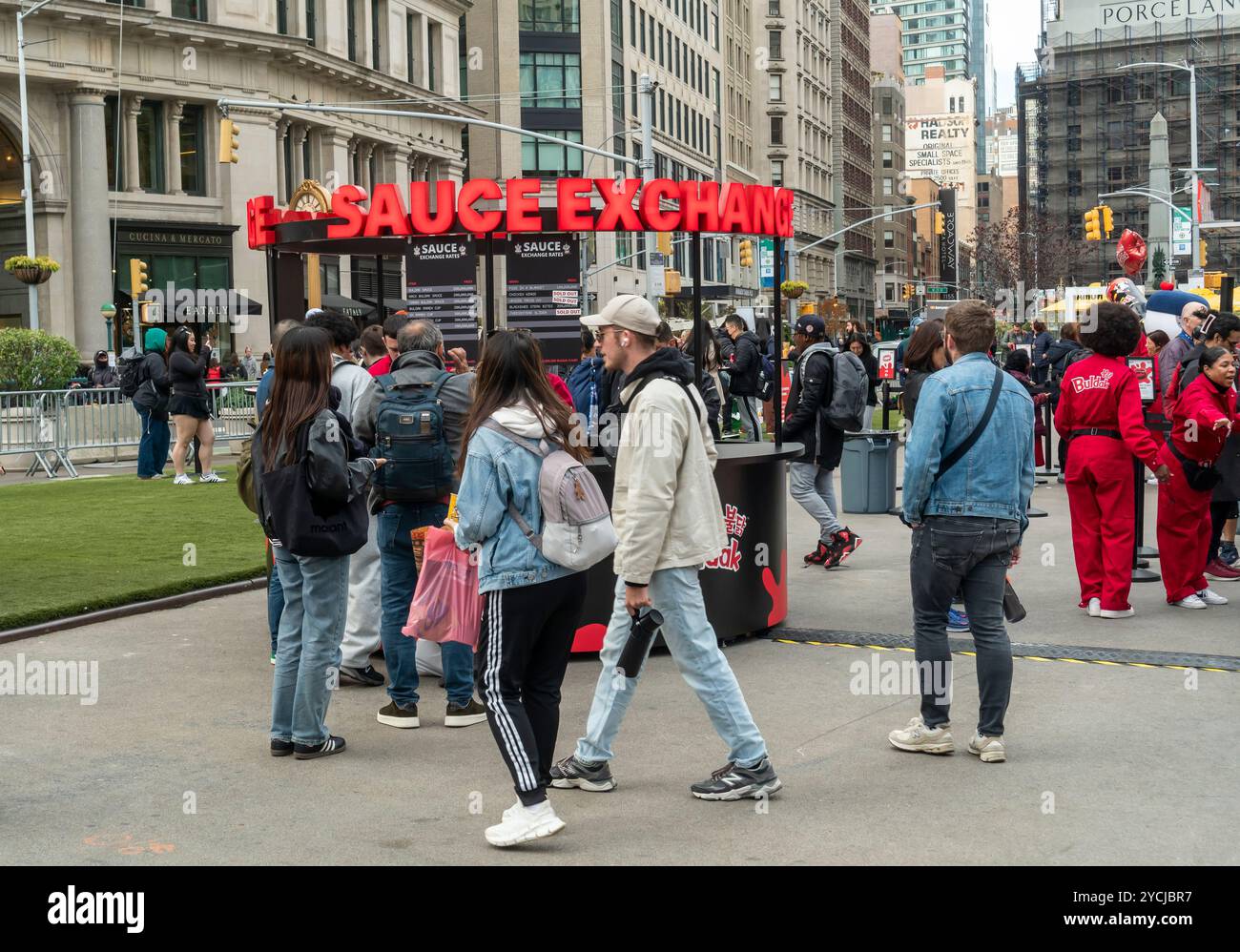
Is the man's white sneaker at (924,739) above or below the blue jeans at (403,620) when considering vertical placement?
below

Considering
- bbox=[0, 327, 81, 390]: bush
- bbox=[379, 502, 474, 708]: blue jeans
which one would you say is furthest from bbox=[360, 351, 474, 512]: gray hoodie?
bbox=[0, 327, 81, 390]: bush

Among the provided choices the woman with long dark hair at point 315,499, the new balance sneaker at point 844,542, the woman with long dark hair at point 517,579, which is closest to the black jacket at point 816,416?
the new balance sneaker at point 844,542

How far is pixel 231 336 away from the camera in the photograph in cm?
4753

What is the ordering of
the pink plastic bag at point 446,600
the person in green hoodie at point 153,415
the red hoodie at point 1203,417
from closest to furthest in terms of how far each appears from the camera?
the pink plastic bag at point 446,600
the red hoodie at point 1203,417
the person in green hoodie at point 153,415

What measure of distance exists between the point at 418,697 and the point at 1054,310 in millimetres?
45359

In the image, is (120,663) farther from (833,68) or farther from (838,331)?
(833,68)

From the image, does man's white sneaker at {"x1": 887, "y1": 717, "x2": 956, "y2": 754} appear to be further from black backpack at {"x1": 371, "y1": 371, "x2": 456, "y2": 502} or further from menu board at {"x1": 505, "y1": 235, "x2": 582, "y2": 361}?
menu board at {"x1": 505, "y1": 235, "x2": 582, "y2": 361}

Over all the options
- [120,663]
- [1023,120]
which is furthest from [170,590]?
[1023,120]

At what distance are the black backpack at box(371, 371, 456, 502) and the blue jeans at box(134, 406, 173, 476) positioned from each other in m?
13.8

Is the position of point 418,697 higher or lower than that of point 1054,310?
lower

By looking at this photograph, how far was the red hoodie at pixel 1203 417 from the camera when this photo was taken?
10.0 meters

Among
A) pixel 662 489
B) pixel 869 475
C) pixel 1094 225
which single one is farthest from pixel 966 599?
pixel 1094 225

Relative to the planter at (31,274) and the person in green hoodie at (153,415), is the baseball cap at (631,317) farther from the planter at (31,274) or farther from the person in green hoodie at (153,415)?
the planter at (31,274)
